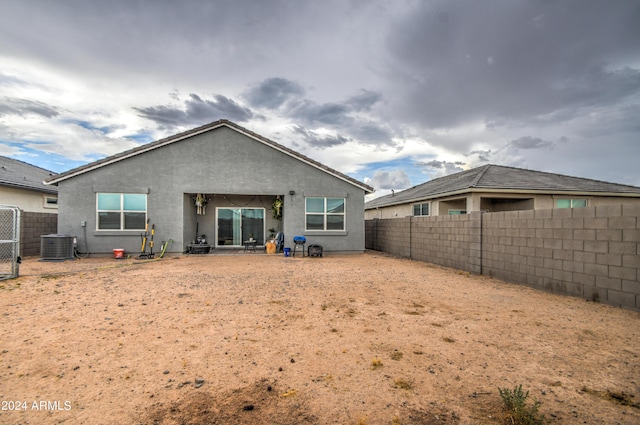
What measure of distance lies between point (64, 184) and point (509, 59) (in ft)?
63.3

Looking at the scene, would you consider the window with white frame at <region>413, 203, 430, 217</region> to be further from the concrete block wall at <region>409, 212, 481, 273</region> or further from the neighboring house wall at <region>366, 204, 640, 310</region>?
the neighboring house wall at <region>366, 204, 640, 310</region>

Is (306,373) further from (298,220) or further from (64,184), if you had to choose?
(64,184)

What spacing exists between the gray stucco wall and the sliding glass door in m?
1.61

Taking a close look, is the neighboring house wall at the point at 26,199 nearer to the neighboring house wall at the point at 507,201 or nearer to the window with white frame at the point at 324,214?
the window with white frame at the point at 324,214

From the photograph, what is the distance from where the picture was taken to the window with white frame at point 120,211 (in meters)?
12.8

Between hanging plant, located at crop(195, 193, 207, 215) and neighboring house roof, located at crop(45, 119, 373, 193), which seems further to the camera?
hanging plant, located at crop(195, 193, 207, 215)

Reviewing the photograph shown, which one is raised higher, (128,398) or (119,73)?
(119,73)

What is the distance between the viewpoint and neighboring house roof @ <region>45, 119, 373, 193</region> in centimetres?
1251

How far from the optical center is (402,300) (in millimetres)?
5875

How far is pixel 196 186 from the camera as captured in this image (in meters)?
13.6

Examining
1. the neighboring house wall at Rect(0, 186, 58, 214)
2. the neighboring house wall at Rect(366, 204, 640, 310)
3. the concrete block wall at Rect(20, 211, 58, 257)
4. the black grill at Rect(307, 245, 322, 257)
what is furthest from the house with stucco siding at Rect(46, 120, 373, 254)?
the neighboring house wall at Rect(366, 204, 640, 310)

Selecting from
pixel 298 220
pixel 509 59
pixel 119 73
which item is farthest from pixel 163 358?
pixel 509 59

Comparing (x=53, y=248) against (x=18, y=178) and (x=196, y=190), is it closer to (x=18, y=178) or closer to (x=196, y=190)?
(x=196, y=190)

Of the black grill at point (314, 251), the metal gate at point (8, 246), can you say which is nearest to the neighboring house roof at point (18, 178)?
the metal gate at point (8, 246)
